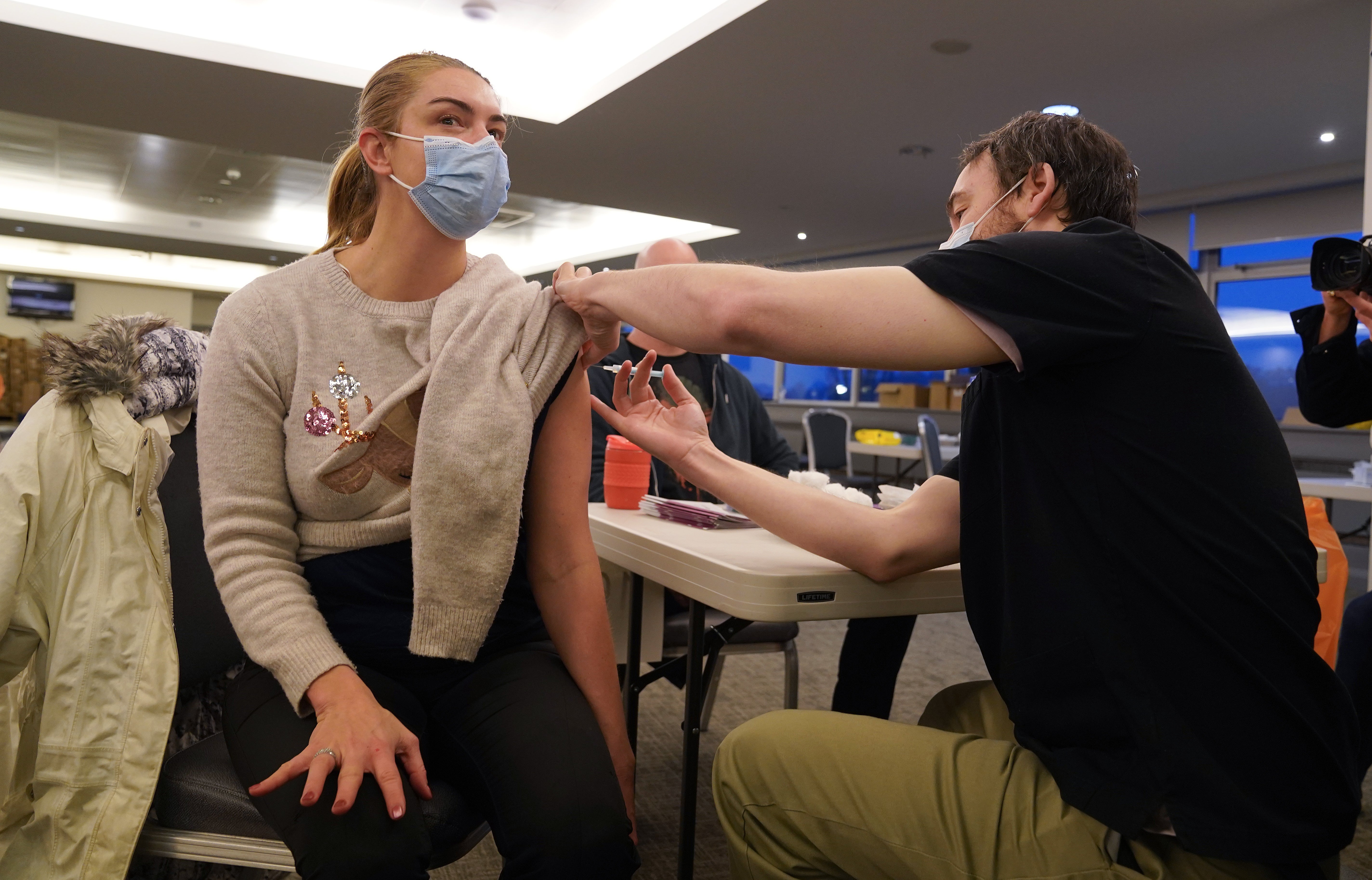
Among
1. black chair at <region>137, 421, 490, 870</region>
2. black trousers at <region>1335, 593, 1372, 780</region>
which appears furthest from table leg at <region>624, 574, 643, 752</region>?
black trousers at <region>1335, 593, 1372, 780</region>

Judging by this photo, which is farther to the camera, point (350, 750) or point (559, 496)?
point (559, 496)

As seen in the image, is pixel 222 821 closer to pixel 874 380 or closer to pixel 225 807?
pixel 225 807

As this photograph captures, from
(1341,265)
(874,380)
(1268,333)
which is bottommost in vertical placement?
(1341,265)

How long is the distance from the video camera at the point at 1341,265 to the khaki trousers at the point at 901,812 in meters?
1.77

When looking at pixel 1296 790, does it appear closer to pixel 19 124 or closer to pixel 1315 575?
pixel 1315 575

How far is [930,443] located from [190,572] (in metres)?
5.63

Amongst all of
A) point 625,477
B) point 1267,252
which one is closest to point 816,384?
point 1267,252

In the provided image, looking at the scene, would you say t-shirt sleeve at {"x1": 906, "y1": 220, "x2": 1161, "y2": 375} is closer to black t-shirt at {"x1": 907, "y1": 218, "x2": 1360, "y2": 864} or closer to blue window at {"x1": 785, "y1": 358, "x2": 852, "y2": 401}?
black t-shirt at {"x1": 907, "y1": 218, "x2": 1360, "y2": 864}

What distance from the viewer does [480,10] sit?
525cm

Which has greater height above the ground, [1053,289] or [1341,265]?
[1341,265]

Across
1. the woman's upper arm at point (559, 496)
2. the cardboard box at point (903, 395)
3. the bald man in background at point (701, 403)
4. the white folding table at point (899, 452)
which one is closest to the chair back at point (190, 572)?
the woman's upper arm at point (559, 496)

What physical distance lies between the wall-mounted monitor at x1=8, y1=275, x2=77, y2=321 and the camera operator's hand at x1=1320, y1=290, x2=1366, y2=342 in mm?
18703

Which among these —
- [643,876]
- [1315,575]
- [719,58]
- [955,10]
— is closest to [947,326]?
[1315,575]

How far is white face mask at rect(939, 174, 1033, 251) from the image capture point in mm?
1187
